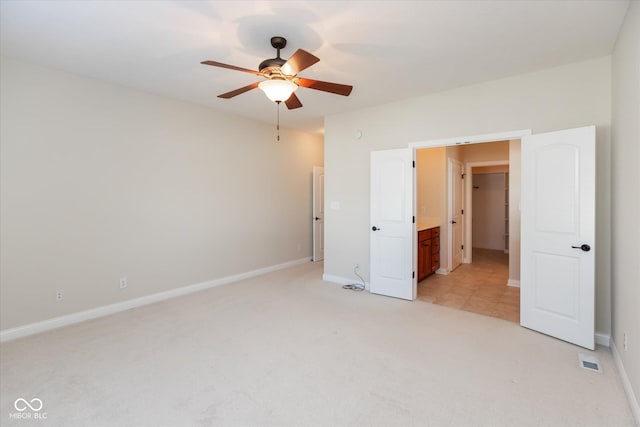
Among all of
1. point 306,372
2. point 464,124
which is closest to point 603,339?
point 464,124

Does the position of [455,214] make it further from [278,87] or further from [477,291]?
[278,87]

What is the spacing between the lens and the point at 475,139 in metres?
3.67

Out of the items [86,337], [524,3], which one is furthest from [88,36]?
[524,3]

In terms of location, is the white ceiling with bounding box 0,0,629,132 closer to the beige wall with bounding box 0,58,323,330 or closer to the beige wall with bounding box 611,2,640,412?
the beige wall with bounding box 611,2,640,412

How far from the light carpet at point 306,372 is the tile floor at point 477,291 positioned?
364 mm

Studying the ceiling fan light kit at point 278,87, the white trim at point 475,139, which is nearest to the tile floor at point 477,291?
the white trim at point 475,139

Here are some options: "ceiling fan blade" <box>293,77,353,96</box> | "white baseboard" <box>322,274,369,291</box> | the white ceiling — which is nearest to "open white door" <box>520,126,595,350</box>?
the white ceiling

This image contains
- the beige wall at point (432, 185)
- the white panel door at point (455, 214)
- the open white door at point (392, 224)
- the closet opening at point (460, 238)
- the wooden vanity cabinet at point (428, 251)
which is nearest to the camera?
the open white door at point (392, 224)

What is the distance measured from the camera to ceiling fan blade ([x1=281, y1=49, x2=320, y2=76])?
2.05 m

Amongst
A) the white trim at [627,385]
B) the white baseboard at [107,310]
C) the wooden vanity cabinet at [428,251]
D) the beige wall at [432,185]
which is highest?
the beige wall at [432,185]

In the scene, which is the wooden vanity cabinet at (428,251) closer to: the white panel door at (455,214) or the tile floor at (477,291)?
the tile floor at (477,291)

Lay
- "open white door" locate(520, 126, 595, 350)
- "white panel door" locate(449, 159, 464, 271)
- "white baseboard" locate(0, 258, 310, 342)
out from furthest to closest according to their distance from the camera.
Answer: "white panel door" locate(449, 159, 464, 271)
"white baseboard" locate(0, 258, 310, 342)
"open white door" locate(520, 126, 595, 350)

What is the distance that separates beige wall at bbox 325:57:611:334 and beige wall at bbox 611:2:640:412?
0.54ft

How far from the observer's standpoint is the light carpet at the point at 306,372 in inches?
77.3
